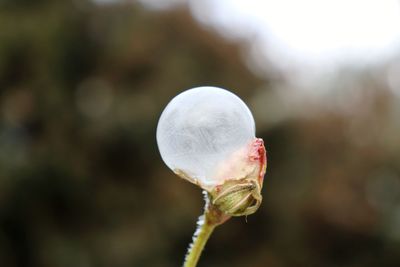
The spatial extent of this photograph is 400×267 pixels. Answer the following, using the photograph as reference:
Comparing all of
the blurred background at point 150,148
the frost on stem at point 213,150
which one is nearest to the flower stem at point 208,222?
the frost on stem at point 213,150

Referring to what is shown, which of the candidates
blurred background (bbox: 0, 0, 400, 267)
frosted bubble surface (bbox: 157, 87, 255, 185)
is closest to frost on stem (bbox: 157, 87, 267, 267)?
frosted bubble surface (bbox: 157, 87, 255, 185)

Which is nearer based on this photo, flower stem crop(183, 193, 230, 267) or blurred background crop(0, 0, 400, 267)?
flower stem crop(183, 193, 230, 267)

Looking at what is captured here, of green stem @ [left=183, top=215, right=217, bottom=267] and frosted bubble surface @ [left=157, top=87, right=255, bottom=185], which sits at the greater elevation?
frosted bubble surface @ [left=157, top=87, right=255, bottom=185]

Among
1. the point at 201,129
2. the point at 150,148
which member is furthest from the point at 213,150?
the point at 150,148

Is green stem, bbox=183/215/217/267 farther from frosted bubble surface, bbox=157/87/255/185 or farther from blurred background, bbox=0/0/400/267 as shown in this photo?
blurred background, bbox=0/0/400/267

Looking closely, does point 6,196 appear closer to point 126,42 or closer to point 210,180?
point 126,42

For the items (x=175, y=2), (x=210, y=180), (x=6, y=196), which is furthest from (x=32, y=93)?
(x=210, y=180)
